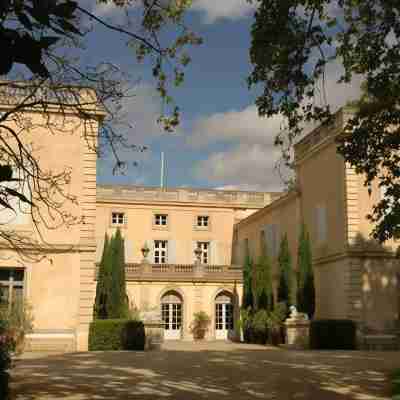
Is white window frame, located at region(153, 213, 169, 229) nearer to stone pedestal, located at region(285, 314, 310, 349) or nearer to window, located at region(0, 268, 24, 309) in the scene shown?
stone pedestal, located at region(285, 314, 310, 349)

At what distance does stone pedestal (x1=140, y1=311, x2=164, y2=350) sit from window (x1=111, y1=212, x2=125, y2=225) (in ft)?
43.9

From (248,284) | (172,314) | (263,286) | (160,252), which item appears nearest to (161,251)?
(160,252)

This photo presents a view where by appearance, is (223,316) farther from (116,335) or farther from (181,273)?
(116,335)

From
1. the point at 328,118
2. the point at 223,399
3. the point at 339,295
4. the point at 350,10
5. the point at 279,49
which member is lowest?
the point at 223,399

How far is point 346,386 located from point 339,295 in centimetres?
1122

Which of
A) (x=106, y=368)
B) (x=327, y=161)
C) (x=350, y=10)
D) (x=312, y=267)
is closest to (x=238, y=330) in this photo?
→ (x=312, y=267)

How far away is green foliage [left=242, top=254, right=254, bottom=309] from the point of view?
86.8 feet

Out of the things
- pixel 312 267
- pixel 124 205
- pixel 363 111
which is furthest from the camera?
pixel 124 205

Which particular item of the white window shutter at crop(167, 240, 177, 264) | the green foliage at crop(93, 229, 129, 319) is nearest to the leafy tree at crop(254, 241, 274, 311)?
the green foliage at crop(93, 229, 129, 319)

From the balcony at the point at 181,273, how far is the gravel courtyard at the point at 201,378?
1400 centimetres

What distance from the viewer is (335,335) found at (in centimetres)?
1848

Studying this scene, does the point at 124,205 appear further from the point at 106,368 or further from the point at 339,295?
the point at 106,368

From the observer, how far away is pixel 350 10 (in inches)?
348

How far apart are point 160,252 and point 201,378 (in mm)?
22411
